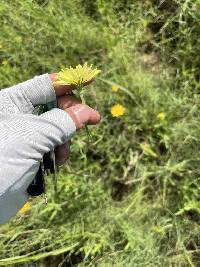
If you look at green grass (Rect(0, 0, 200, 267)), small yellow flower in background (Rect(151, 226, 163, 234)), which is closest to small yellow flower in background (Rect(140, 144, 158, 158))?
green grass (Rect(0, 0, 200, 267))

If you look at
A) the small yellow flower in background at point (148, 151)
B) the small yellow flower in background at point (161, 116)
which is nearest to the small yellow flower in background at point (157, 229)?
the small yellow flower in background at point (148, 151)

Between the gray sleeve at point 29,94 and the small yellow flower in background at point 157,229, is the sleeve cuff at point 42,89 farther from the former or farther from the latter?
the small yellow flower in background at point 157,229

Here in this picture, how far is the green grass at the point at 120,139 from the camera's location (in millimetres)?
2021

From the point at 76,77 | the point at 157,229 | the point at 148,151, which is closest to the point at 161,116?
the point at 148,151

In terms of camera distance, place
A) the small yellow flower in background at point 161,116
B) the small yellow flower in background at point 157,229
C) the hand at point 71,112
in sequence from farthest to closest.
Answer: the small yellow flower in background at point 161,116
the small yellow flower in background at point 157,229
the hand at point 71,112

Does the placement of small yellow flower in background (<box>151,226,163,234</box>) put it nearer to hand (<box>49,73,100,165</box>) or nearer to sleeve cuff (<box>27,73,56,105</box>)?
hand (<box>49,73,100,165</box>)

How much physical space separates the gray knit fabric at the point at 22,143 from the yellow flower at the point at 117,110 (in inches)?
35.9

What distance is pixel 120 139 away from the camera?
224 centimetres

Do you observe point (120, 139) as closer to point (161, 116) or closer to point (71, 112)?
point (161, 116)

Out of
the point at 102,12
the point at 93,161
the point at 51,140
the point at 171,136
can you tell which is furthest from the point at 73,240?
the point at 102,12

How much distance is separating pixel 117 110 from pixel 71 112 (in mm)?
947

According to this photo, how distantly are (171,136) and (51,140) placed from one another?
1.01 meters

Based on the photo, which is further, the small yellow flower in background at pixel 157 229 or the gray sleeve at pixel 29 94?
the small yellow flower in background at pixel 157 229

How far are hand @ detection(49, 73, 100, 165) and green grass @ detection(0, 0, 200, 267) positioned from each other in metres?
0.51
